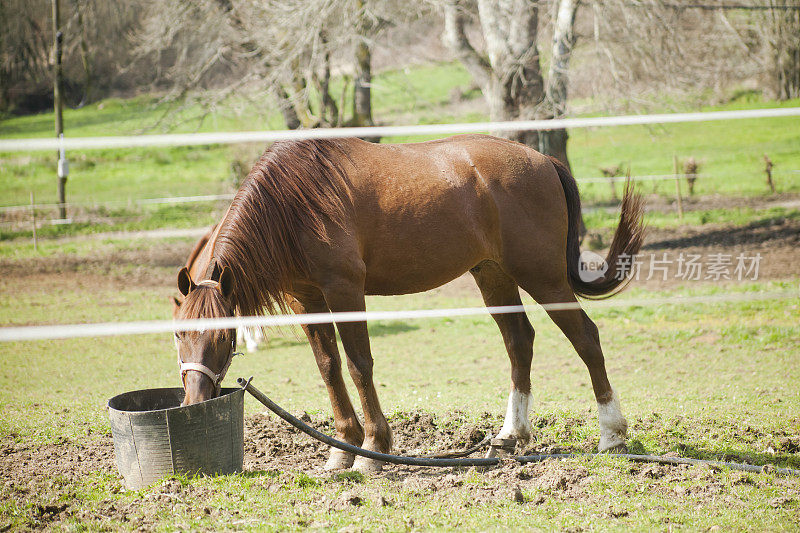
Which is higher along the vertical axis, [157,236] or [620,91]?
[620,91]

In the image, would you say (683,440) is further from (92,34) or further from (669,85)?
(92,34)

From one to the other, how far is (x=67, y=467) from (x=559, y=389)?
381cm

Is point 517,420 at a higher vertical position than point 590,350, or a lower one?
lower

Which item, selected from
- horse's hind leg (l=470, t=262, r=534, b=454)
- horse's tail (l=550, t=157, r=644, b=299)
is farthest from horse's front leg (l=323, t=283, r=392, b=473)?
horse's tail (l=550, t=157, r=644, b=299)

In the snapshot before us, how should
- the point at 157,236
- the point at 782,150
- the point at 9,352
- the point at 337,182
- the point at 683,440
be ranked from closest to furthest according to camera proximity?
the point at 337,182
the point at 683,440
the point at 9,352
the point at 157,236
the point at 782,150

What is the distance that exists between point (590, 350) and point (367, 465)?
1470 mm

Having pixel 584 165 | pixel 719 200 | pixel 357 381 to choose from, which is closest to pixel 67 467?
pixel 357 381

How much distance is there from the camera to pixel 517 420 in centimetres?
440

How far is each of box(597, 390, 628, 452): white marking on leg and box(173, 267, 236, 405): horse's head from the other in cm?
220

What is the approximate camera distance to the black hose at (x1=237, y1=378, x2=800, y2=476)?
375 cm

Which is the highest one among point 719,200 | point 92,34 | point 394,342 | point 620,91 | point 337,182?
point 92,34

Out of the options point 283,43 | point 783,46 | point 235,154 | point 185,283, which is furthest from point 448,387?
point 783,46

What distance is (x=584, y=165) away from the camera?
17.1m

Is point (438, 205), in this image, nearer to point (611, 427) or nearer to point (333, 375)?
point (333, 375)
